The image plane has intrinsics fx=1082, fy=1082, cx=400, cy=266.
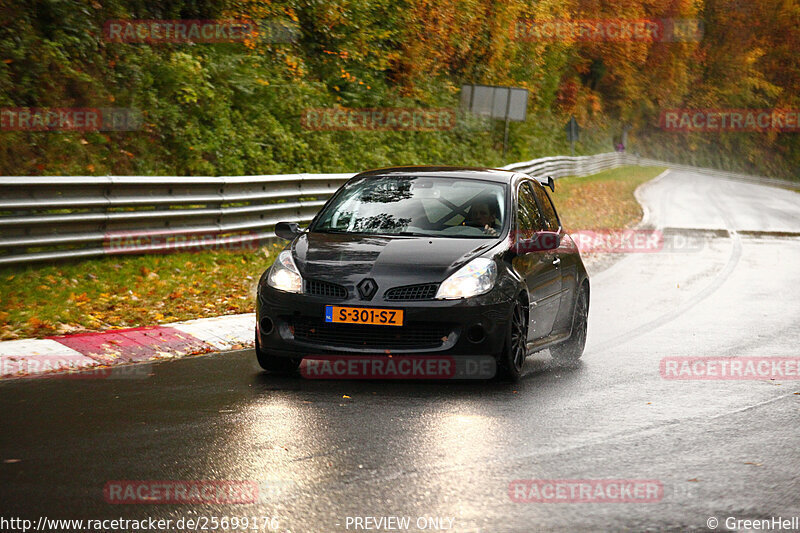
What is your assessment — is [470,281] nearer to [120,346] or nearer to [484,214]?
[484,214]

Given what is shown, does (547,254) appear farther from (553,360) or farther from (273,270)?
(273,270)

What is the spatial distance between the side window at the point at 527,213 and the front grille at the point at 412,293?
139 cm

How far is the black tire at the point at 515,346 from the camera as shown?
8023 millimetres

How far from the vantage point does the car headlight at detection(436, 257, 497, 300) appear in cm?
782

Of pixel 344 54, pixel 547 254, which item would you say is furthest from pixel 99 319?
pixel 344 54

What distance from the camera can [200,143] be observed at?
18.7 m

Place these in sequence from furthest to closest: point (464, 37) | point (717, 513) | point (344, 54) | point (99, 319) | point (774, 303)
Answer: point (464, 37), point (344, 54), point (774, 303), point (99, 319), point (717, 513)

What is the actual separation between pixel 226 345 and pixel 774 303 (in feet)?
24.0

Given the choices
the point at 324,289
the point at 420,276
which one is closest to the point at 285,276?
the point at 324,289

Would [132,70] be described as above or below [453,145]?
above

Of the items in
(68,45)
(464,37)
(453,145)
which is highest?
(68,45)

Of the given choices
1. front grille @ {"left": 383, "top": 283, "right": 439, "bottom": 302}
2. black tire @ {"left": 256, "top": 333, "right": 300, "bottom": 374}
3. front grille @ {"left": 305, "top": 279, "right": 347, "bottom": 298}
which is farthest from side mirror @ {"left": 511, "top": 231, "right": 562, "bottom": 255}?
black tire @ {"left": 256, "top": 333, "right": 300, "bottom": 374}

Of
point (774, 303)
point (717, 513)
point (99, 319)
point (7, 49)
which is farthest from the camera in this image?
point (7, 49)

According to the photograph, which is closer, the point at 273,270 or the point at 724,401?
the point at 724,401
